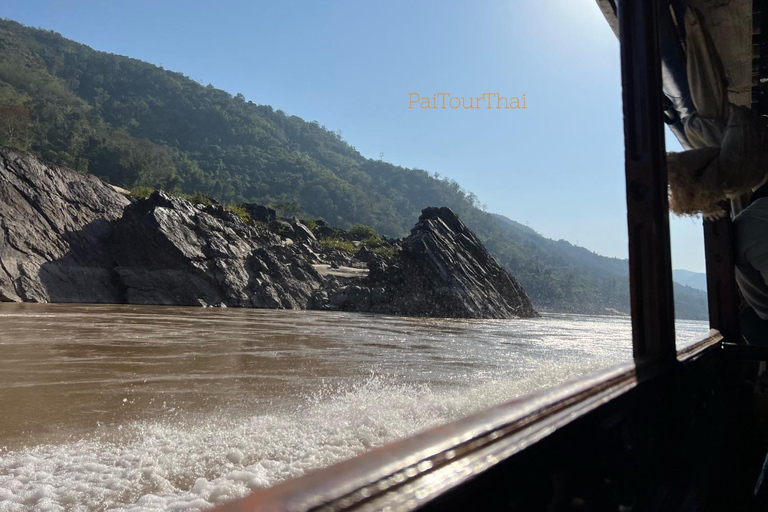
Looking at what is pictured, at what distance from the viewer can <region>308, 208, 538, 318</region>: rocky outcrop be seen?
1983cm

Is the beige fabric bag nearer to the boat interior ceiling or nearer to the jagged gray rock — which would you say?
the boat interior ceiling

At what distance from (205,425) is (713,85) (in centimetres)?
315

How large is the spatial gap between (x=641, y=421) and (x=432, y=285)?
19341mm

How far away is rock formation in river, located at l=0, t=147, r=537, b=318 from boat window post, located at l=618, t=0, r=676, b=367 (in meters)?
17.9

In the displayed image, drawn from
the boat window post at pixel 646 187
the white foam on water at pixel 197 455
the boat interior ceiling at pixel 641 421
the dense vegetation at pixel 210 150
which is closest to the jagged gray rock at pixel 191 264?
the white foam on water at pixel 197 455

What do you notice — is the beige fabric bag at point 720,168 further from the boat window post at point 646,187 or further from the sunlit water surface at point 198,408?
the sunlit water surface at point 198,408

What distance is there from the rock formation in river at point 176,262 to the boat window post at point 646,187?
1793cm

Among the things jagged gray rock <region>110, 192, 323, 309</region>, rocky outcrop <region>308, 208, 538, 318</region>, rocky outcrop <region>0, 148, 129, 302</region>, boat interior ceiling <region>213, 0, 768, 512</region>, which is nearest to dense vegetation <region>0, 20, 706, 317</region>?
rocky outcrop <region>0, 148, 129, 302</region>

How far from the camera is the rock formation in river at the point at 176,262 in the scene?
1672 cm

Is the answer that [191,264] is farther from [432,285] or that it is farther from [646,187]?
[646,187]

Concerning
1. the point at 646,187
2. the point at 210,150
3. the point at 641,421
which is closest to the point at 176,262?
the point at 646,187

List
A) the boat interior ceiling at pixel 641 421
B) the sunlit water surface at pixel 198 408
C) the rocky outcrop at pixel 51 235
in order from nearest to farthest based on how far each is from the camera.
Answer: the boat interior ceiling at pixel 641 421 < the sunlit water surface at pixel 198 408 < the rocky outcrop at pixel 51 235

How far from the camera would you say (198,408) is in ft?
9.86

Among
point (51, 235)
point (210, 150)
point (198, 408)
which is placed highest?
point (210, 150)
